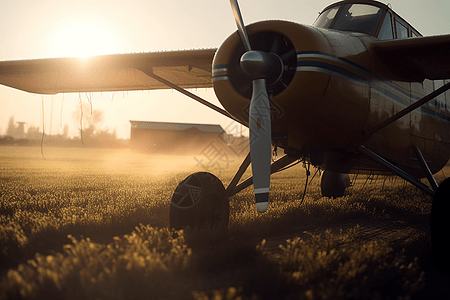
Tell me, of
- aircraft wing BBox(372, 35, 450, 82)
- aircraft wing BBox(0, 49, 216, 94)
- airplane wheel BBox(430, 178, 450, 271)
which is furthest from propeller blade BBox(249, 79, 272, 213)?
aircraft wing BBox(0, 49, 216, 94)

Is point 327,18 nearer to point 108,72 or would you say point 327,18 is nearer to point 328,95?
point 328,95

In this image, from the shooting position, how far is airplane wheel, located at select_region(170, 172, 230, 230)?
4.21 meters

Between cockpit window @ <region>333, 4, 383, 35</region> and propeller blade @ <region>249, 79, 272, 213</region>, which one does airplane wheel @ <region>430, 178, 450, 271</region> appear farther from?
cockpit window @ <region>333, 4, 383, 35</region>

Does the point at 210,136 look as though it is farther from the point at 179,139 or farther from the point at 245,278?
the point at 245,278

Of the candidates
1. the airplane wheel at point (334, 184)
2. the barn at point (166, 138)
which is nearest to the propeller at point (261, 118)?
the airplane wheel at point (334, 184)

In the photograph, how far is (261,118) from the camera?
3600mm

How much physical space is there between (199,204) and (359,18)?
3.81 metres

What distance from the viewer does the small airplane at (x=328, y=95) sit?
349cm

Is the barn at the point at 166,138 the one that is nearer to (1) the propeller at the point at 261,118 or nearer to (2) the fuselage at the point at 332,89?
(2) the fuselage at the point at 332,89

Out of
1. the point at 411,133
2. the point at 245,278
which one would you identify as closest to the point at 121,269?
the point at 245,278

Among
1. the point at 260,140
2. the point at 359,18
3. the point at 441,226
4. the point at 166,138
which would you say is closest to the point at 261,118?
the point at 260,140

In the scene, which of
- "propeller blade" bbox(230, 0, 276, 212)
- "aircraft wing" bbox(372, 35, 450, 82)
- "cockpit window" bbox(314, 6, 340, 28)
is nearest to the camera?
"propeller blade" bbox(230, 0, 276, 212)

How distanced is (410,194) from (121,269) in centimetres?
985

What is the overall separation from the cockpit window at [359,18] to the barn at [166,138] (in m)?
49.5
